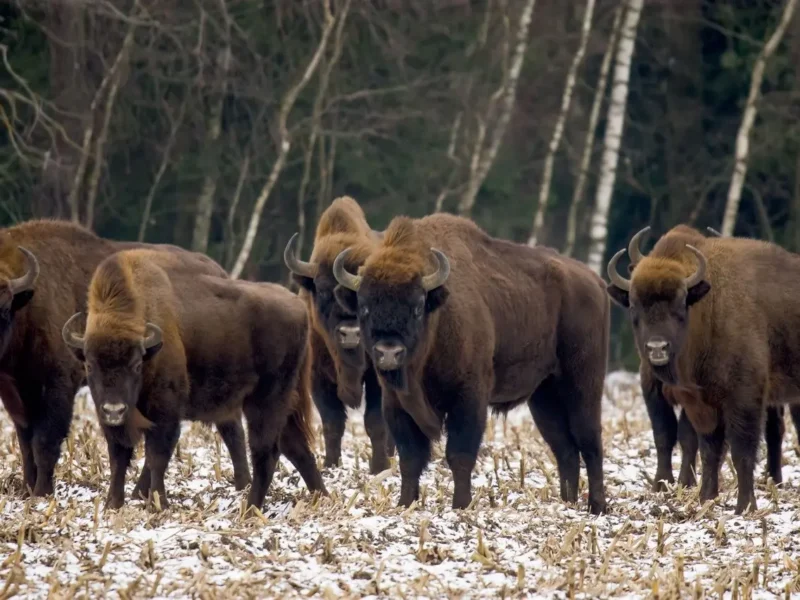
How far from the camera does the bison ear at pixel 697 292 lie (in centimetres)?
1004

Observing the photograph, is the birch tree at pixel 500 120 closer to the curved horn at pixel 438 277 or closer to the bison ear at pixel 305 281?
the bison ear at pixel 305 281

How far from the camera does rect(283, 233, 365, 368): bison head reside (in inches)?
447

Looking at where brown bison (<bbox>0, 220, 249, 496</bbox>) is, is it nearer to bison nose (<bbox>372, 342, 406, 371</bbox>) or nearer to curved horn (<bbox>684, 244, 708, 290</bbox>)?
bison nose (<bbox>372, 342, 406, 371</bbox>)

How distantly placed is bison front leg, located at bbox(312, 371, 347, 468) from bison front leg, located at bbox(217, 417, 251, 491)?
44.0 inches

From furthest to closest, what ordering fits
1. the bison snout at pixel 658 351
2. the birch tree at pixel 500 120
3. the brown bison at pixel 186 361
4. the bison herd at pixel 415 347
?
the birch tree at pixel 500 120
the bison snout at pixel 658 351
the bison herd at pixel 415 347
the brown bison at pixel 186 361

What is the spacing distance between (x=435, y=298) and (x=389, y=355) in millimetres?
646

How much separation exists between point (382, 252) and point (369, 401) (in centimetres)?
289

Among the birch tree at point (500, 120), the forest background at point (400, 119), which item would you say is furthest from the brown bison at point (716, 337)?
the birch tree at point (500, 120)

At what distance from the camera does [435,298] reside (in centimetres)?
935

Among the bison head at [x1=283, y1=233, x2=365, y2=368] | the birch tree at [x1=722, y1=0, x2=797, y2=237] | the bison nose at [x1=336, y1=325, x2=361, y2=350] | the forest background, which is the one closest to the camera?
the bison nose at [x1=336, y1=325, x2=361, y2=350]

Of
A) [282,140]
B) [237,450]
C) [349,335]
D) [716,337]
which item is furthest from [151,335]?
[282,140]

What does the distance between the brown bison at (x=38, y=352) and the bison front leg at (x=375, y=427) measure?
130cm

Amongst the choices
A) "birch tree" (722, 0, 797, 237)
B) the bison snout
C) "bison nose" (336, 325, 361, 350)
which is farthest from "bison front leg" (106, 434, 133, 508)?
"birch tree" (722, 0, 797, 237)

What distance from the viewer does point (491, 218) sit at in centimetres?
2627
